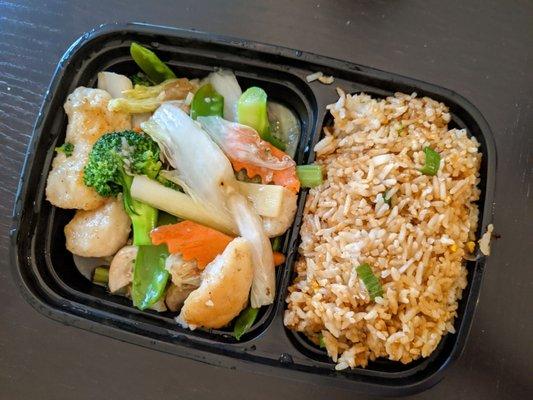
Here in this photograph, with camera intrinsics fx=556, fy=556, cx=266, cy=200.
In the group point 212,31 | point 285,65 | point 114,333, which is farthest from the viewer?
point 212,31

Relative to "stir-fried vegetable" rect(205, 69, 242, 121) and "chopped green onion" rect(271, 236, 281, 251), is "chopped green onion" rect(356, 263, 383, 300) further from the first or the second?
"stir-fried vegetable" rect(205, 69, 242, 121)

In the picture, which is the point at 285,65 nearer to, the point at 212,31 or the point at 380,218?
the point at 212,31

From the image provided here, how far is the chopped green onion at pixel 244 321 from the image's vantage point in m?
2.26

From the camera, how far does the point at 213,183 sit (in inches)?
87.9

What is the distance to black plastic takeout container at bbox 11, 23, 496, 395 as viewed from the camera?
7.15 ft

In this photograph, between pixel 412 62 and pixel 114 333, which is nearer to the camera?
pixel 114 333

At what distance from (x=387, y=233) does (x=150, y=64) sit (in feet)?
4.04

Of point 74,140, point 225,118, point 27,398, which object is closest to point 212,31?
point 225,118

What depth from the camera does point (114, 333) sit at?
2.19m

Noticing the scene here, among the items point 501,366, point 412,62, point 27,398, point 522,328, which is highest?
point 412,62

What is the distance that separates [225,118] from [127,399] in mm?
1268

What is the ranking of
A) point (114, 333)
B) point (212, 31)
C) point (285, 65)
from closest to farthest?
point (114, 333)
point (285, 65)
point (212, 31)

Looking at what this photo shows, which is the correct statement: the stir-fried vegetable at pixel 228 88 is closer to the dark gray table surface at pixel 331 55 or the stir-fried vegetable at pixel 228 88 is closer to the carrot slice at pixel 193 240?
the dark gray table surface at pixel 331 55

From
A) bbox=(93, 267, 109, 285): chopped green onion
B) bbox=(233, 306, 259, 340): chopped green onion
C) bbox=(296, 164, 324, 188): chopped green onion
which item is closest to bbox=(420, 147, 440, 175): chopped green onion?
bbox=(296, 164, 324, 188): chopped green onion
